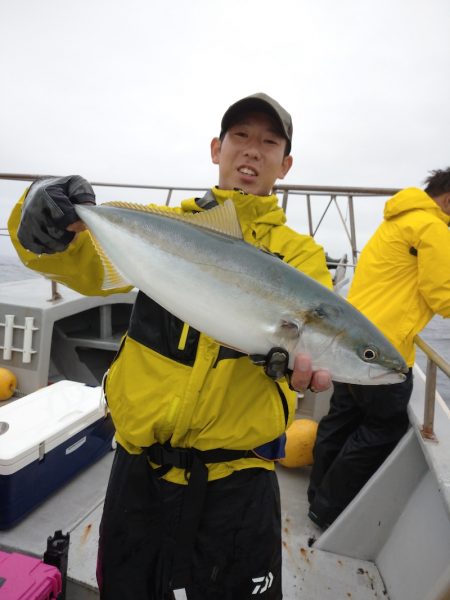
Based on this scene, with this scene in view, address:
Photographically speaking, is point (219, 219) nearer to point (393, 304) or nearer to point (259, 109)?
point (259, 109)

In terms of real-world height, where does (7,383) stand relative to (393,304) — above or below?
below

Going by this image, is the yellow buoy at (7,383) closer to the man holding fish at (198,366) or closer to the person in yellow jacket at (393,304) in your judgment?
the man holding fish at (198,366)

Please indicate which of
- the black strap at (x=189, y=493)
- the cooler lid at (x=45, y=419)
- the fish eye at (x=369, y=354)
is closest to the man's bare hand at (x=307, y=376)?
the fish eye at (x=369, y=354)

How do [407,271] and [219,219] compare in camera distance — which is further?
[407,271]

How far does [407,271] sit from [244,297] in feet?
6.71

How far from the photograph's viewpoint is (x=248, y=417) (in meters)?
1.73

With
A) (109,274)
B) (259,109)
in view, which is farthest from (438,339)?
(109,274)

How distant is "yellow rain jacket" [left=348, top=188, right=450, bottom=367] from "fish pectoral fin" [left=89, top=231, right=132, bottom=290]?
206 cm

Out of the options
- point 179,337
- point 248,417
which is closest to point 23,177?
point 179,337

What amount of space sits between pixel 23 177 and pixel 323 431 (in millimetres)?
4432

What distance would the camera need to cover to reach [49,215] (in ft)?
5.30

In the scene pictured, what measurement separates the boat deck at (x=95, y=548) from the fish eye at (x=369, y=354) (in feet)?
6.30

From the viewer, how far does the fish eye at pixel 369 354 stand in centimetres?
154

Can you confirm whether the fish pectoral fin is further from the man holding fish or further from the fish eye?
the fish eye
